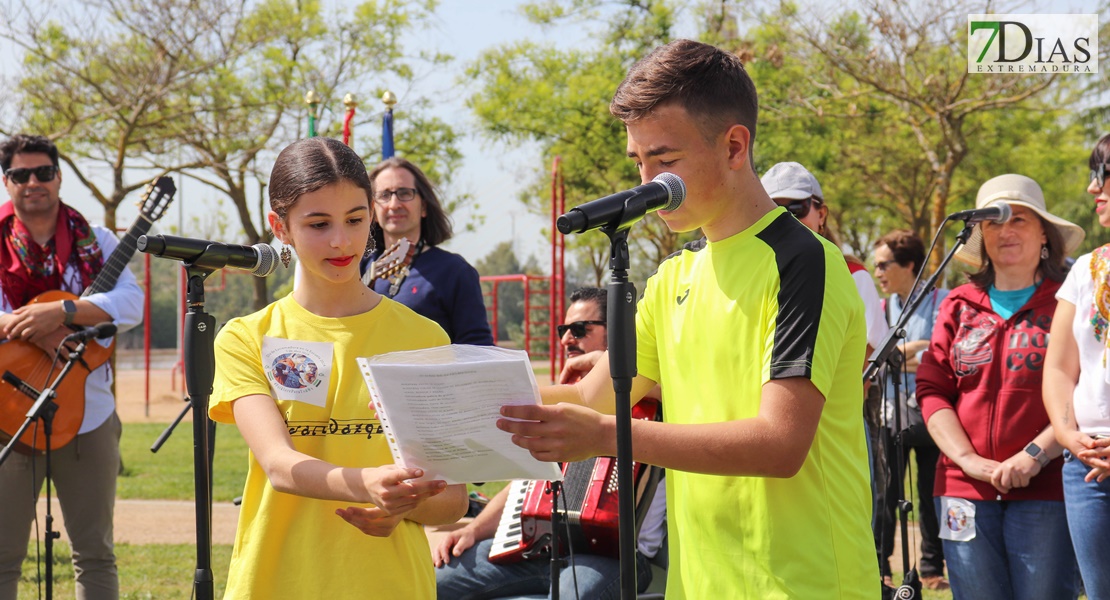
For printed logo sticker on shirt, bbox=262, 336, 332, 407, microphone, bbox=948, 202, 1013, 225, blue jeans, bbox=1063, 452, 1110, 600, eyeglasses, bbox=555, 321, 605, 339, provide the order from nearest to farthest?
printed logo sticker on shirt, bbox=262, 336, 332, 407
blue jeans, bbox=1063, 452, 1110, 600
microphone, bbox=948, 202, 1013, 225
eyeglasses, bbox=555, 321, 605, 339

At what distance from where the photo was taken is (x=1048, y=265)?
4258 mm

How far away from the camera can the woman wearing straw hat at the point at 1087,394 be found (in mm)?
3629

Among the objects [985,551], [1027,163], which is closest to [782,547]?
[985,551]

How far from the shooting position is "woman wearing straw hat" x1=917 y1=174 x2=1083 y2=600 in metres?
3.96

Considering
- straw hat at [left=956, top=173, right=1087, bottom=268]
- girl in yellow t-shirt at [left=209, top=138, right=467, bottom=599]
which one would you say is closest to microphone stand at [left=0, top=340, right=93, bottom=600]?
girl in yellow t-shirt at [left=209, top=138, right=467, bottom=599]

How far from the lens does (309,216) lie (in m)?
2.65

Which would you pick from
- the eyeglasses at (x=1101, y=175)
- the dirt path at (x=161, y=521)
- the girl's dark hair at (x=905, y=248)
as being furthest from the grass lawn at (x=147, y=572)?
the eyeglasses at (x=1101, y=175)

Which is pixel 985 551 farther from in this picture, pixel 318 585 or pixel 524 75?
pixel 524 75

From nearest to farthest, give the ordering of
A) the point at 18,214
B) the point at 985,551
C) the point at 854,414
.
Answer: the point at 854,414
the point at 985,551
the point at 18,214

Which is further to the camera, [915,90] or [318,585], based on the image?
[915,90]

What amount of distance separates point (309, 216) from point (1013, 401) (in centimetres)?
282

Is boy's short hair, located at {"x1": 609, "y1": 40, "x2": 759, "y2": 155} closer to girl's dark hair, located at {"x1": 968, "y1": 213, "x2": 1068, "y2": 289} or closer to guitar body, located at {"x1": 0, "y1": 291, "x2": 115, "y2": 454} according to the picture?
girl's dark hair, located at {"x1": 968, "y1": 213, "x2": 1068, "y2": 289}


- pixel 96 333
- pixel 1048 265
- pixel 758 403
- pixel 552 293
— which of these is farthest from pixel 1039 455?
pixel 552 293

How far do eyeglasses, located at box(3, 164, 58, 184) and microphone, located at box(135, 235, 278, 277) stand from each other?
9.55 ft
